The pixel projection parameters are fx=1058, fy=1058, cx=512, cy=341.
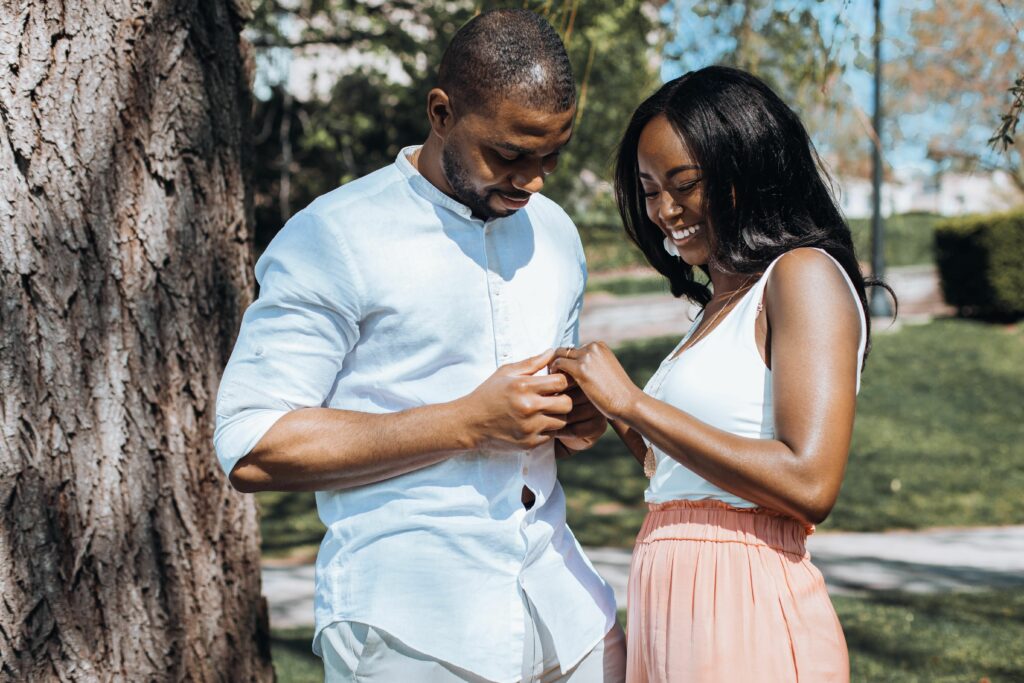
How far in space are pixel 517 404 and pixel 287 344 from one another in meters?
0.46

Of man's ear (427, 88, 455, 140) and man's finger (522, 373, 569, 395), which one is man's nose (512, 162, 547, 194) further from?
man's finger (522, 373, 569, 395)

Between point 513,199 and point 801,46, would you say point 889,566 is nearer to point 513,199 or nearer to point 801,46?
point 801,46

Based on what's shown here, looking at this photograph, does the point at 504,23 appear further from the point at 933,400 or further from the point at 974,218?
the point at 974,218

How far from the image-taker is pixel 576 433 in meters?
2.29

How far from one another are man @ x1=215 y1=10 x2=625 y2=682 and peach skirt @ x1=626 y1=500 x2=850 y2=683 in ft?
0.68

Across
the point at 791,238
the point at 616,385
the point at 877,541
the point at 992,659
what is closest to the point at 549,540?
Answer: the point at 616,385

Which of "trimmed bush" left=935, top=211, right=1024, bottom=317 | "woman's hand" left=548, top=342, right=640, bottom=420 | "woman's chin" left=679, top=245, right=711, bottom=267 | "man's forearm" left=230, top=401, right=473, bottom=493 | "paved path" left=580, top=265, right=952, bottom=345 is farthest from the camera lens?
"paved path" left=580, top=265, right=952, bottom=345

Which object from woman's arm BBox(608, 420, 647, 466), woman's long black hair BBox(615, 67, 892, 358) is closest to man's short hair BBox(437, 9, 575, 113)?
woman's long black hair BBox(615, 67, 892, 358)

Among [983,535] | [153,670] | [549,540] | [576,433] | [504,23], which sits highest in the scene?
[504,23]

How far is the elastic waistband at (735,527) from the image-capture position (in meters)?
2.28

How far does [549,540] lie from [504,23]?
1.12m

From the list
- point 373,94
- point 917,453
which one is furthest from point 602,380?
point 373,94

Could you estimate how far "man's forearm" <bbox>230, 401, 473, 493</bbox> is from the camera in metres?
2.05

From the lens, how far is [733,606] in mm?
2230
